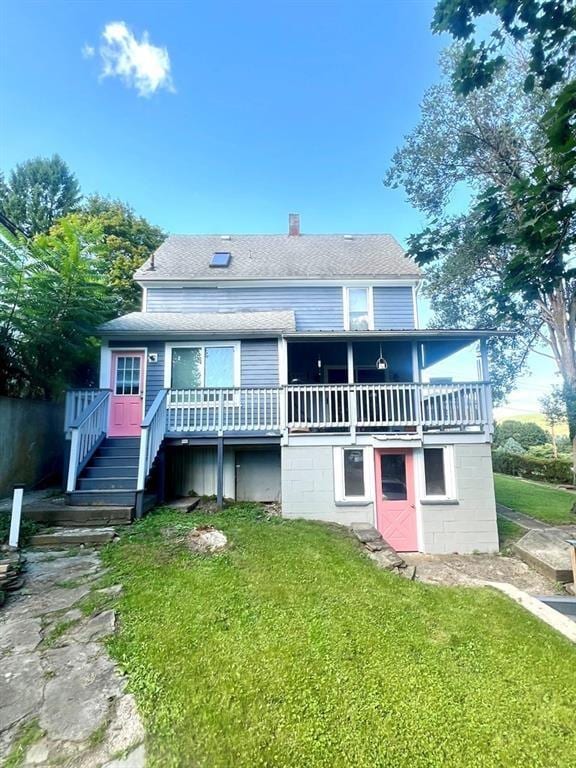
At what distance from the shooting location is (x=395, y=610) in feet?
13.3

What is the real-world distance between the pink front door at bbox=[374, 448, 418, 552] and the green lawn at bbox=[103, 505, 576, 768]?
2.68m

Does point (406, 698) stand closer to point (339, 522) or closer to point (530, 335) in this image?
point (339, 522)

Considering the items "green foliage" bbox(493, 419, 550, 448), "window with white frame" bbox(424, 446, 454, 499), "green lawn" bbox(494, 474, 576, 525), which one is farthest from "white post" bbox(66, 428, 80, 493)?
→ "green foliage" bbox(493, 419, 550, 448)

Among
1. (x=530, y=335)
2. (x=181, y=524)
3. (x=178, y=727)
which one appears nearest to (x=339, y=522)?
(x=181, y=524)

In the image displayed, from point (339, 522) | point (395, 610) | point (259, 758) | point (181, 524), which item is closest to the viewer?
point (259, 758)

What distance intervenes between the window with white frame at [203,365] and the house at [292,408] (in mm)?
30

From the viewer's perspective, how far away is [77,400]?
838cm

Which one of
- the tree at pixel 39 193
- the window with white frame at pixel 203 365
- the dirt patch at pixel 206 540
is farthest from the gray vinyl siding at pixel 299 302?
the tree at pixel 39 193

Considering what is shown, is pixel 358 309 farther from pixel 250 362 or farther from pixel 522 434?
pixel 522 434

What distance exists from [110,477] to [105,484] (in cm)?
27

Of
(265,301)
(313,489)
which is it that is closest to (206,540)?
(313,489)

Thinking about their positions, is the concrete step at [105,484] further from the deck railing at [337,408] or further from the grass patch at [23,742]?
the grass patch at [23,742]

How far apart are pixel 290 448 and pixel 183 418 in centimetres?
271

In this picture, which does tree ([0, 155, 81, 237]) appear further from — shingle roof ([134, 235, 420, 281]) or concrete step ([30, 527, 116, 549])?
concrete step ([30, 527, 116, 549])
